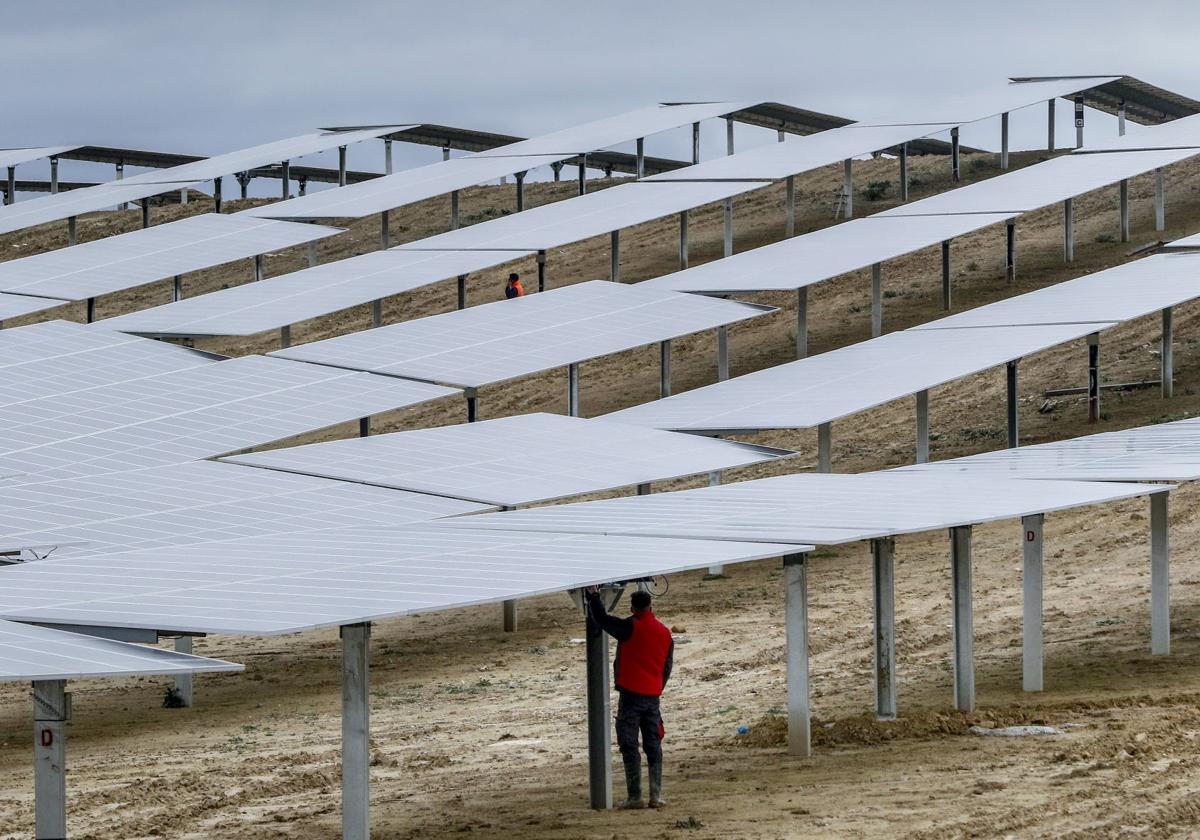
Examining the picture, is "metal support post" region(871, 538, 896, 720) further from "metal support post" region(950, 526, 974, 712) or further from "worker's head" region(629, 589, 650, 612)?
"worker's head" region(629, 589, 650, 612)

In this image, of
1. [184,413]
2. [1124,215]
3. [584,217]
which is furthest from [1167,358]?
[184,413]

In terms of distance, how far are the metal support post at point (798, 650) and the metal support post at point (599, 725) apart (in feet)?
5.76

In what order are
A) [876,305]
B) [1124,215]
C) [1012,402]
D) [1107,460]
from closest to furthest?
[1107,460], [1012,402], [876,305], [1124,215]

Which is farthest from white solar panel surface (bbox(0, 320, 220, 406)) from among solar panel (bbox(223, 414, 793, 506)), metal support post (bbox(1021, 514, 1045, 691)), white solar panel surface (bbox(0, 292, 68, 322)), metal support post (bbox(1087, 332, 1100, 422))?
metal support post (bbox(1087, 332, 1100, 422))

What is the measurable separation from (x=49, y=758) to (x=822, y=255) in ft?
81.4

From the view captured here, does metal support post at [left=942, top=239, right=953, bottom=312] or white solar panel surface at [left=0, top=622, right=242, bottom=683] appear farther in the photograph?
metal support post at [left=942, top=239, right=953, bottom=312]

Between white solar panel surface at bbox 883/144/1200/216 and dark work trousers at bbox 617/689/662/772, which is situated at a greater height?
white solar panel surface at bbox 883/144/1200/216

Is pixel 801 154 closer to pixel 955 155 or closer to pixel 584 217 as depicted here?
pixel 955 155

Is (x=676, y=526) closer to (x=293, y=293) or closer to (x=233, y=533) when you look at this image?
(x=233, y=533)

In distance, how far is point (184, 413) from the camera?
890 inches

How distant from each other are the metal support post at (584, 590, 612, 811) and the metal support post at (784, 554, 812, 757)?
1.76 metres

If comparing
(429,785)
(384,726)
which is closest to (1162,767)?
(429,785)

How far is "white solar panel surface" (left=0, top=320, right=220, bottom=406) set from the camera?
23.8m

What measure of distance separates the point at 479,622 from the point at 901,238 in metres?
13.8
